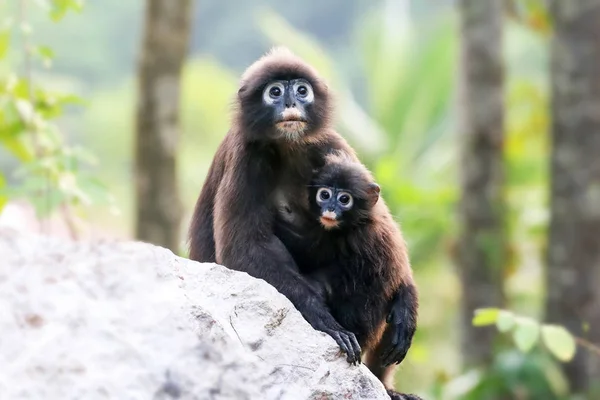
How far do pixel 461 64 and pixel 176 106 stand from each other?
11.3 feet

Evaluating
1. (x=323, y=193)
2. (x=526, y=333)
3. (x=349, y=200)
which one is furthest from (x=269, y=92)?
(x=526, y=333)

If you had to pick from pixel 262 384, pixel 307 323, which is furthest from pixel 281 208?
pixel 262 384

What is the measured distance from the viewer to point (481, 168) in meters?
9.27

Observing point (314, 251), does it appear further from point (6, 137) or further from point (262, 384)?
point (6, 137)

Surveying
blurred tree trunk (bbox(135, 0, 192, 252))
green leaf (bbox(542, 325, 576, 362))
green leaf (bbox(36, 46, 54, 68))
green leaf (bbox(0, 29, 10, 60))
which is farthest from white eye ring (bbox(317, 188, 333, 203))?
blurred tree trunk (bbox(135, 0, 192, 252))

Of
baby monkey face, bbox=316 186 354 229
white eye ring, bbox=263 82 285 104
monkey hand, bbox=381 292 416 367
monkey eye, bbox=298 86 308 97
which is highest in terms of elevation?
monkey eye, bbox=298 86 308 97

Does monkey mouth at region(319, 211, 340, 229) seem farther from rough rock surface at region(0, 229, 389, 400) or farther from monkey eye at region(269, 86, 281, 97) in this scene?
rough rock surface at region(0, 229, 389, 400)

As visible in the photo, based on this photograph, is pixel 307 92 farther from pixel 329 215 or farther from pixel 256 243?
pixel 256 243

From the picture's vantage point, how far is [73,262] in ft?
9.97

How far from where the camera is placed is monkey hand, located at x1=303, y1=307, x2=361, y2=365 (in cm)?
379

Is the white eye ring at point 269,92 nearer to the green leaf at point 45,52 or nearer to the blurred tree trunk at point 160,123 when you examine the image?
the green leaf at point 45,52

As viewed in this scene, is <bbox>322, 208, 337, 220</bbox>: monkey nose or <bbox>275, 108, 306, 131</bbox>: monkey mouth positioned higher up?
<bbox>275, 108, 306, 131</bbox>: monkey mouth

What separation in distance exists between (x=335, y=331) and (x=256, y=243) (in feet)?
1.98

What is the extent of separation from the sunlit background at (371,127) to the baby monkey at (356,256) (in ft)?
2.38
